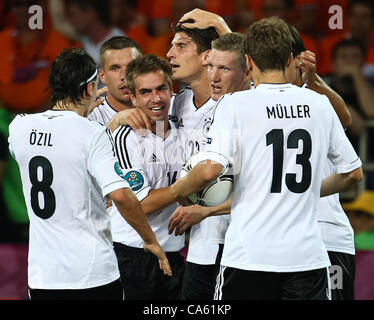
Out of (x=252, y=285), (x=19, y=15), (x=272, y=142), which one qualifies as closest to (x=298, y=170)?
(x=272, y=142)

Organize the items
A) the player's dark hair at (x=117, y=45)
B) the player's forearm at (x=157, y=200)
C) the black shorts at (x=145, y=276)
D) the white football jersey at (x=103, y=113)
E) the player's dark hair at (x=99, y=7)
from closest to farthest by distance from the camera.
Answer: the player's forearm at (x=157, y=200)
the black shorts at (x=145, y=276)
the white football jersey at (x=103, y=113)
the player's dark hair at (x=117, y=45)
the player's dark hair at (x=99, y=7)

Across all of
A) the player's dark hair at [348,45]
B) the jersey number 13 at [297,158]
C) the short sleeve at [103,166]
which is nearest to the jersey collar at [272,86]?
the jersey number 13 at [297,158]

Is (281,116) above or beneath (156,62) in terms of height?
beneath

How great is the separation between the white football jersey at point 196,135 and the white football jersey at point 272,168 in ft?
3.25

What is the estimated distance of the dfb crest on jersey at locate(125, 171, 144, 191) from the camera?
166 inches

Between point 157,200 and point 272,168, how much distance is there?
115cm

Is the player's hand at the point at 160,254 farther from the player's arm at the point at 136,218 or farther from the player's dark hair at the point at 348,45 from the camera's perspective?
the player's dark hair at the point at 348,45

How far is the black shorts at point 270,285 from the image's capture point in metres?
3.21

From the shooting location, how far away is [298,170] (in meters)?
3.20

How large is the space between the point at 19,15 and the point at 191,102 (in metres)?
3.62

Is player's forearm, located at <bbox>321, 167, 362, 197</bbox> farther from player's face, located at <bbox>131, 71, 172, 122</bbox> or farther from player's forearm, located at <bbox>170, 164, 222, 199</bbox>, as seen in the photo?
player's face, located at <bbox>131, 71, 172, 122</bbox>

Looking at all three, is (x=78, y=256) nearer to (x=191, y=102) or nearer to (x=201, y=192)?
(x=201, y=192)

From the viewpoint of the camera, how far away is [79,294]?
3.46 meters

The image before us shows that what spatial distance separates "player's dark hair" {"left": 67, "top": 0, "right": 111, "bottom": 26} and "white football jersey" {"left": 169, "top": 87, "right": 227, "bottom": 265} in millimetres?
2967
